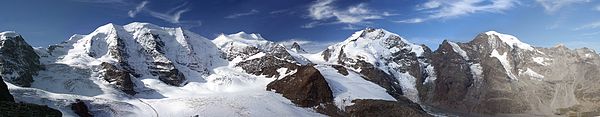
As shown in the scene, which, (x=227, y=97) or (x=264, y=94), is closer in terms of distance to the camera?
(x=227, y=97)

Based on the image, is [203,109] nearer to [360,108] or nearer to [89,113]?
[89,113]

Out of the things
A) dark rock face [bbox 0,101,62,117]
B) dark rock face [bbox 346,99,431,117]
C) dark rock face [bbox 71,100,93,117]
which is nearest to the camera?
dark rock face [bbox 0,101,62,117]

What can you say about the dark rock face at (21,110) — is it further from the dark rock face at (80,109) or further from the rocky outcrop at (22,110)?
the dark rock face at (80,109)

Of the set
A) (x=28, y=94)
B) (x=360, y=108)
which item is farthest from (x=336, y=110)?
(x=28, y=94)

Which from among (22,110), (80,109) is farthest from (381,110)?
(22,110)

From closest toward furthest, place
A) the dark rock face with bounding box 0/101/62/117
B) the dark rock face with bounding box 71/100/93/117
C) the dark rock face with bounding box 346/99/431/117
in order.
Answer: the dark rock face with bounding box 0/101/62/117
the dark rock face with bounding box 71/100/93/117
the dark rock face with bounding box 346/99/431/117

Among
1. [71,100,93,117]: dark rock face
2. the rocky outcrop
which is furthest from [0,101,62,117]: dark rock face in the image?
[71,100,93,117]: dark rock face

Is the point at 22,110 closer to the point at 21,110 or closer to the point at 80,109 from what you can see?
the point at 21,110

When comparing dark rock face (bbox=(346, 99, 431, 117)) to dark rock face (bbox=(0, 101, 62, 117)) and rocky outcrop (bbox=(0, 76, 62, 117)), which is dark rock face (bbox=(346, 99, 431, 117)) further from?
dark rock face (bbox=(0, 101, 62, 117))
